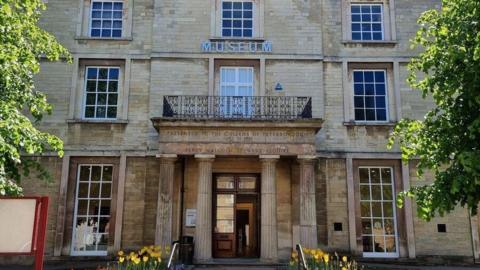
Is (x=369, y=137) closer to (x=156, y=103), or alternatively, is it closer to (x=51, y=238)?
(x=156, y=103)

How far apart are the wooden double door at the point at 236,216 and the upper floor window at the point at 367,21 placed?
7.16m

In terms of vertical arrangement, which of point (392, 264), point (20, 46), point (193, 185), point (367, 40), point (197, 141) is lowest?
point (392, 264)

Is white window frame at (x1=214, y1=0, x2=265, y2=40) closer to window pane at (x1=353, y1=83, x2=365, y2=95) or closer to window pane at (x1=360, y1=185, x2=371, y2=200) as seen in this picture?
window pane at (x1=353, y1=83, x2=365, y2=95)

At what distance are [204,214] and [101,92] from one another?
21.7ft

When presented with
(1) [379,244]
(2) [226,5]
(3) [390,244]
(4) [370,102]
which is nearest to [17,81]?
(2) [226,5]

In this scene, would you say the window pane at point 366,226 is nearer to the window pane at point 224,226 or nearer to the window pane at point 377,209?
the window pane at point 377,209

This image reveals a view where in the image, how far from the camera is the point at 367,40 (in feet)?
60.6

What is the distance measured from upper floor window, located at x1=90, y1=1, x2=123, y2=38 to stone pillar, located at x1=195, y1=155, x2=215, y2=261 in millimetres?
6761

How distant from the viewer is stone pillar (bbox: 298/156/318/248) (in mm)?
14758

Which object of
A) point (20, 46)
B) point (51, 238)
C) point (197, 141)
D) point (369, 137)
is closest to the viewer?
point (20, 46)

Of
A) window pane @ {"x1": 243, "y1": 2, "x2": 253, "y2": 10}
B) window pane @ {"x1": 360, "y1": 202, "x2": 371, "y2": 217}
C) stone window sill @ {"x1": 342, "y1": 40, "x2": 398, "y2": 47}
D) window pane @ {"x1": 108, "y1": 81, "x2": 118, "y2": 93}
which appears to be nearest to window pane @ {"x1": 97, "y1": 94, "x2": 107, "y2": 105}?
window pane @ {"x1": 108, "y1": 81, "x2": 118, "y2": 93}

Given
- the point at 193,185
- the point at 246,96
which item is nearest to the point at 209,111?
the point at 246,96

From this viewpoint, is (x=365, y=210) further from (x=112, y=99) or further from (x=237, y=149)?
(x=112, y=99)

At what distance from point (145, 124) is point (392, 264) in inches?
399
